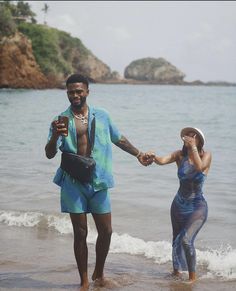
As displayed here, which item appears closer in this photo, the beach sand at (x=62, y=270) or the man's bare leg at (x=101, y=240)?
the man's bare leg at (x=101, y=240)

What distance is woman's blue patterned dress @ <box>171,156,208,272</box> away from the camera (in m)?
5.27

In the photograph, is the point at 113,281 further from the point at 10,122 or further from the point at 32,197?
the point at 10,122

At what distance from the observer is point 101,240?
505cm

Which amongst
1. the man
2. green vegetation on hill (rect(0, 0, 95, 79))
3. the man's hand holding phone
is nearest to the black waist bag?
the man

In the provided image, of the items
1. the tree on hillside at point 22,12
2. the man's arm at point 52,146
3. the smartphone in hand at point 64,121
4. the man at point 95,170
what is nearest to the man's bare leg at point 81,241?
the man at point 95,170

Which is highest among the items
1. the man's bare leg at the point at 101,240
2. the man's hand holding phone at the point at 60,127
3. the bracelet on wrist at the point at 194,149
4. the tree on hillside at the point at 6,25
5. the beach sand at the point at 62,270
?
the tree on hillside at the point at 6,25

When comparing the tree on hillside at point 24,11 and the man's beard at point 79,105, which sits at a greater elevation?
the tree on hillside at point 24,11

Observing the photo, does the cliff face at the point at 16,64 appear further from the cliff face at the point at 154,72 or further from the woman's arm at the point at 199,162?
the cliff face at the point at 154,72

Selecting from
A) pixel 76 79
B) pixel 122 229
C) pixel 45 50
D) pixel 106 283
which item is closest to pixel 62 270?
pixel 106 283

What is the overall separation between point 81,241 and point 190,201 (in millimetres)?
1210

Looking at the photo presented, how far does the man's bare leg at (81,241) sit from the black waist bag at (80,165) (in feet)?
1.17

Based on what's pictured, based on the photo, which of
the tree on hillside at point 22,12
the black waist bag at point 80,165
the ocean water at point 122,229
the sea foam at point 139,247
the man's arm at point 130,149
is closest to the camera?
the black waist bag at point 80,165

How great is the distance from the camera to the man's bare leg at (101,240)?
16.2 ft

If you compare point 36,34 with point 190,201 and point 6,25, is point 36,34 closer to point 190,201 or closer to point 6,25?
point 6,25
